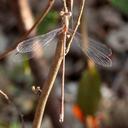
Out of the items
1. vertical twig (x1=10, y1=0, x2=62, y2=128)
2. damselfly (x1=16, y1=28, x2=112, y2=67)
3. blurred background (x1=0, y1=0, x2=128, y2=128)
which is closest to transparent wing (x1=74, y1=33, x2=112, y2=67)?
damselfly (x1=16, y1=28, x2=112, y2=67)

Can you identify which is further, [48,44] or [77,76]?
[77,76]

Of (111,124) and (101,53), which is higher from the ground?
(101,53)

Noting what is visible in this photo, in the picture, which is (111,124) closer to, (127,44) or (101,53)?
(127,44)

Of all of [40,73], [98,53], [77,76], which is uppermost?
[98,53]

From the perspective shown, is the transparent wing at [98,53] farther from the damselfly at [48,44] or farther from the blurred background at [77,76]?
the blurred background at [77,76]

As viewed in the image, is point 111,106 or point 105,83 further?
point 105,83

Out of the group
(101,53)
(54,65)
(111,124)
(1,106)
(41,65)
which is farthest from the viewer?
(1,106)

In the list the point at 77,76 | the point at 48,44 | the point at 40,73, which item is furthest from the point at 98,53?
the point at 77,76

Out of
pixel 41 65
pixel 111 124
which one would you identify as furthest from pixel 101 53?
pixel 111 124

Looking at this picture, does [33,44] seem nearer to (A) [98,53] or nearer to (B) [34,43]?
(B) [34,43]

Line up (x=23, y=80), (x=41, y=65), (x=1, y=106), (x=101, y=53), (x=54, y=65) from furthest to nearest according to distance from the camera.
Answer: (x=23, y=80), (x=1, y=106), (x=41, y=65), (x=101, y=53), (x=54, y=65)

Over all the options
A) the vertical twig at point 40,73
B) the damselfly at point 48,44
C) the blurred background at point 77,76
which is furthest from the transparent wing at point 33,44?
the blurred background at point 77,76
